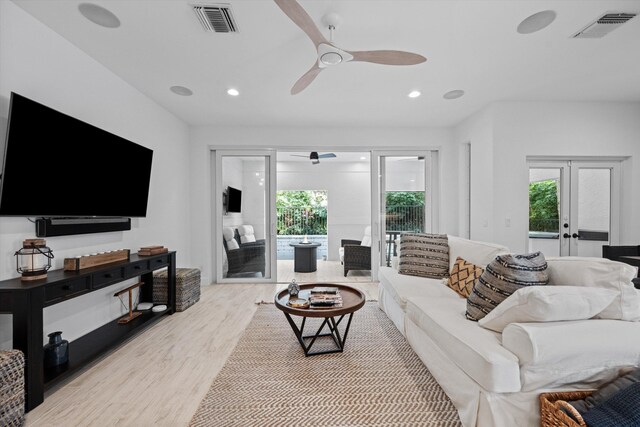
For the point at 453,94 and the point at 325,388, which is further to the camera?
the point at 453,94

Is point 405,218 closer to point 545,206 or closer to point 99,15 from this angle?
point 545,206

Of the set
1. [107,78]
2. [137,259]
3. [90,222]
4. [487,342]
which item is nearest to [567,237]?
[487,342]

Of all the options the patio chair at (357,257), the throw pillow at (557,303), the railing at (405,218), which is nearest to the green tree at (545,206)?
the railing at (405,218)

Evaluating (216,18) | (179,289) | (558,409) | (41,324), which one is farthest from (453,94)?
(41,324)

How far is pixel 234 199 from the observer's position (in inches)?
191

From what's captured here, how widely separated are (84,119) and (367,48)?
271 cm

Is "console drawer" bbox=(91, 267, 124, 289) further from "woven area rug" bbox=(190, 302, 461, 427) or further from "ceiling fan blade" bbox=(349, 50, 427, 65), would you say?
"ceiling fan blade" bbox=(349, 50, 427, 65)

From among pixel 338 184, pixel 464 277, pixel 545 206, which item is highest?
pixel 338 184

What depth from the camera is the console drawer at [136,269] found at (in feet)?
8.49

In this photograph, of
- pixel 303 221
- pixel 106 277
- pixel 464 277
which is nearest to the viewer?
pixel 106 277

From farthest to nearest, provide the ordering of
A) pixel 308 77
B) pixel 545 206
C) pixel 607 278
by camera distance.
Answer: pixel 545 206 → pixel 308 77 → pixel 607 278

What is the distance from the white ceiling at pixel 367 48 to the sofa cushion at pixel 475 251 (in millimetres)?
1826

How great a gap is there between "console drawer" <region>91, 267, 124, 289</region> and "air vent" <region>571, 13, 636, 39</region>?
4.41 m

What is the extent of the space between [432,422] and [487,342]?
574mm
